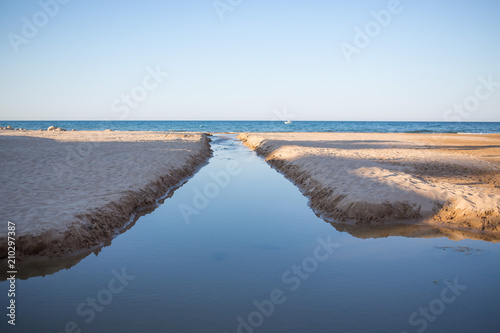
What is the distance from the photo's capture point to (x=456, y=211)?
25.1 ft

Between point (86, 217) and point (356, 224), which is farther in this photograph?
point (356, 224)

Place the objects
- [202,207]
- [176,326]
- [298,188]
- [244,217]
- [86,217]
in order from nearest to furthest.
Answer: [176,326] → [86,217] → [244,217] → [202,207] → [298,188]

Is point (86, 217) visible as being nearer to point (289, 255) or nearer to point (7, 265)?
point (7, 265)

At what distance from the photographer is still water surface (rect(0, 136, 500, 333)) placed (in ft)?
12.7

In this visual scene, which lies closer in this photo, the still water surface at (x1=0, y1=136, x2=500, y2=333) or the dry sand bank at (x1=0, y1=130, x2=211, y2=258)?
the still water surface at (x1=0, y1=136, x2=500, y2=333)

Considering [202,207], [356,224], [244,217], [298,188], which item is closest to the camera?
[356,224]

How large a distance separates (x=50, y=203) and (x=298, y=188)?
7.57 m

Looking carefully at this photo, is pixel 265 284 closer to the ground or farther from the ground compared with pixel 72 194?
closer to the ground

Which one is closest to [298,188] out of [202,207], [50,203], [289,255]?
[202,207]

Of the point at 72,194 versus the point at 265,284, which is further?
the point at 72,194

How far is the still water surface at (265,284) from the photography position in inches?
153

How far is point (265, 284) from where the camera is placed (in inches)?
188

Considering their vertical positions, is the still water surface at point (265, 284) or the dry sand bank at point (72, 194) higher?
the dry sand bank at point (72, 194)

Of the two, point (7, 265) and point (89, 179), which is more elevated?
point (89, 179)
